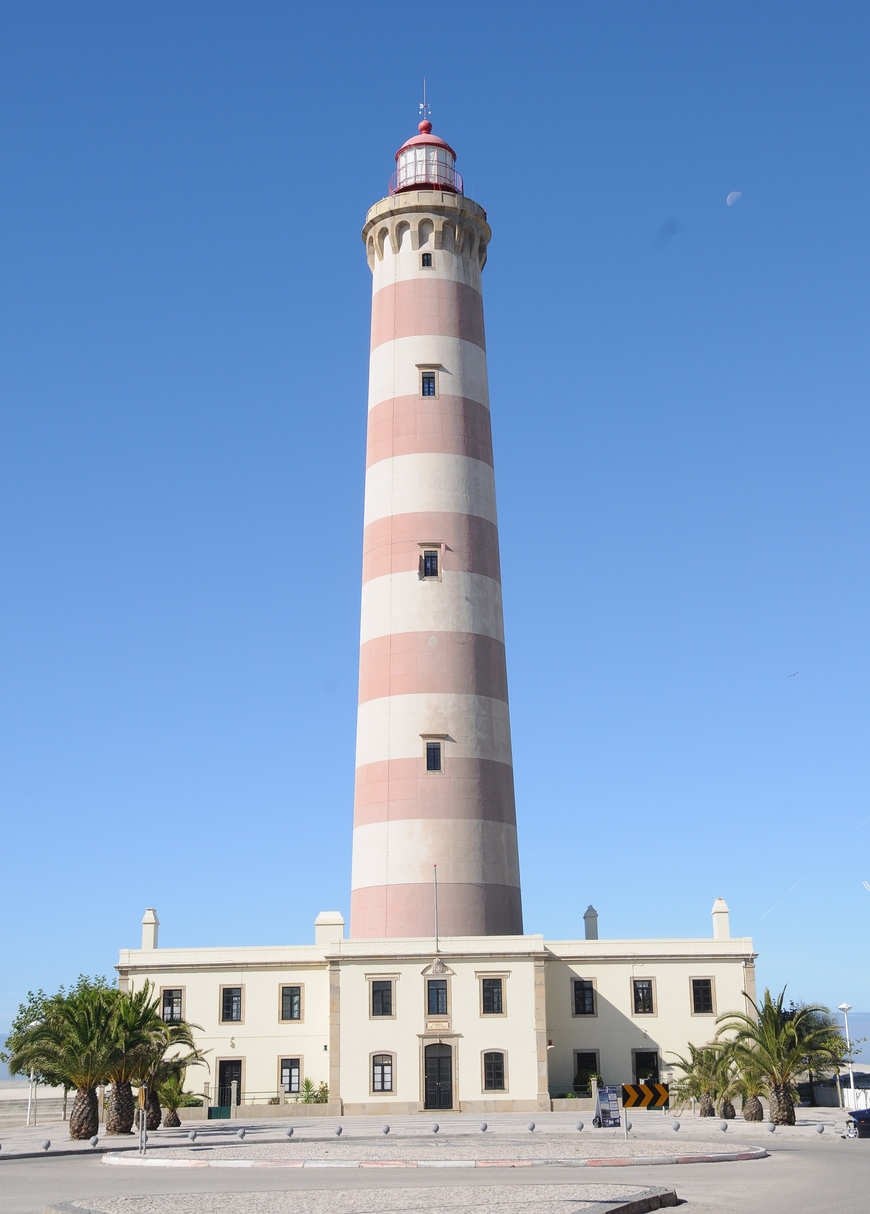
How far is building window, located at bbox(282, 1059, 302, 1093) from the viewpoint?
46.3m

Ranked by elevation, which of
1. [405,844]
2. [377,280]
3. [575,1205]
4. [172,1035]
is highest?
[377,280]

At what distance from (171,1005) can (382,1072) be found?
8447 millimetres

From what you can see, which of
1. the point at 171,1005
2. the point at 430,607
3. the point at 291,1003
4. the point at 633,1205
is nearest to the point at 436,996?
the point at 291,1003

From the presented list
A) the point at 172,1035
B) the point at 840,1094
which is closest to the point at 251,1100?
the point at 172,1035

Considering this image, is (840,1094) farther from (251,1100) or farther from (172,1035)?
(172,1035)

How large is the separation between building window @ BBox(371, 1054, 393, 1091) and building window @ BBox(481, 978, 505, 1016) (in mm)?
3416

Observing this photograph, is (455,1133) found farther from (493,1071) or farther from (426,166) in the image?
(426,166)

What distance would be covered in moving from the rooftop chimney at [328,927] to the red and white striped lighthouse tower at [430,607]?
11.9 feet

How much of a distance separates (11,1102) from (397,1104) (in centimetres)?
2675

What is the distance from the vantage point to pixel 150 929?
50250 millimetres

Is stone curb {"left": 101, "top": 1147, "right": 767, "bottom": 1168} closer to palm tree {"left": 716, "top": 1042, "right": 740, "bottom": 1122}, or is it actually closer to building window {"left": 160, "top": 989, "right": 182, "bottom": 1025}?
palm tree {"left": 716, "top": 1042, "right": 740, "bottom": 1122}

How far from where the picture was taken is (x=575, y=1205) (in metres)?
17.1

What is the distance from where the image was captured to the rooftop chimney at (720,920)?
50.3 meters

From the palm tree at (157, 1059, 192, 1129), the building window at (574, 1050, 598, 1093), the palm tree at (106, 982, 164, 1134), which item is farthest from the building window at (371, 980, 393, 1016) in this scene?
the palm tree at (106, 982, 164, 1134)
